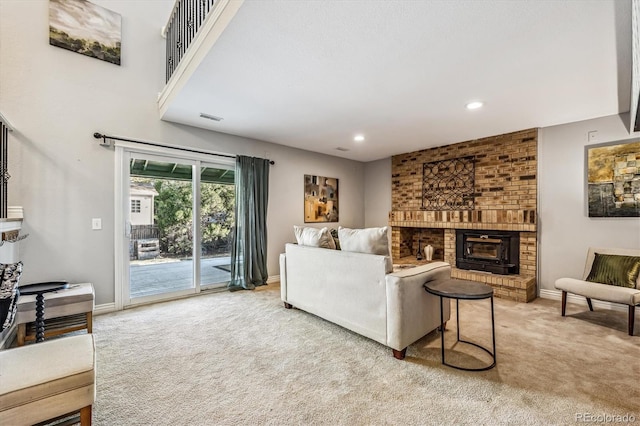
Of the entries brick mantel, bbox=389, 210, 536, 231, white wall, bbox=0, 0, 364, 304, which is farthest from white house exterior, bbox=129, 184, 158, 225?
brick mantel, bbox=389, 210, 536, 231

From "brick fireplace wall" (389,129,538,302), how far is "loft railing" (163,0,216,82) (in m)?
4.16

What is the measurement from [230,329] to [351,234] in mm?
1523

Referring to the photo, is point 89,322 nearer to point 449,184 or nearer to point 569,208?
point 449,184

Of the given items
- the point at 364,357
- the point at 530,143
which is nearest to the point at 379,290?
the point at 364,357

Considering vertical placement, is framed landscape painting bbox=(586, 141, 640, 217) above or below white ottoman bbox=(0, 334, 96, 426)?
above

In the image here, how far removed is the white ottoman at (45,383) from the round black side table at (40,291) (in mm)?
887

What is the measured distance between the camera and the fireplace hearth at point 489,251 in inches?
166

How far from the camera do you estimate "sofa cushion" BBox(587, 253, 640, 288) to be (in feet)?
9.70

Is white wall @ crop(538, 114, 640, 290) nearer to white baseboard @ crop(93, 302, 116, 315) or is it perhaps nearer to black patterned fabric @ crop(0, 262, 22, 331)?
black patterned fabric @ crop(0, 262, 22, 331)

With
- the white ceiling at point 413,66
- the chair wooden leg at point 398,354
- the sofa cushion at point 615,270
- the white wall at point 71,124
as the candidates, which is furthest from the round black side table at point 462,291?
the white wall at point 71,124

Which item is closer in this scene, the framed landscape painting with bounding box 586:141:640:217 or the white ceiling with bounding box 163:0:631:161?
the white ceiling with bounding box 163:0:631:161

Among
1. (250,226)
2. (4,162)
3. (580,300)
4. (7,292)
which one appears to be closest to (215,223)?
(250,226)

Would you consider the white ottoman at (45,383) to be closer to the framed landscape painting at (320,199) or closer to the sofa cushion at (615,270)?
the framed landscape painting at (320,199)

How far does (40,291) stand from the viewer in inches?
100
